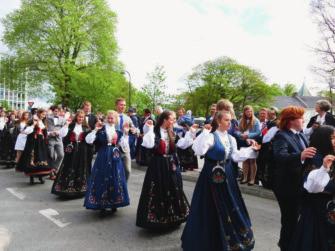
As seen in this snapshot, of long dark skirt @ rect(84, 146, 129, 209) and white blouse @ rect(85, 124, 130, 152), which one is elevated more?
white blouse @ rect(85, 124, 130, 152)

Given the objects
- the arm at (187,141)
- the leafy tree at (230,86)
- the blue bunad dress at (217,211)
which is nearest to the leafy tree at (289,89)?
the leafy tree at (230,86)

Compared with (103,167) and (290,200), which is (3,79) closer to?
(103,167)

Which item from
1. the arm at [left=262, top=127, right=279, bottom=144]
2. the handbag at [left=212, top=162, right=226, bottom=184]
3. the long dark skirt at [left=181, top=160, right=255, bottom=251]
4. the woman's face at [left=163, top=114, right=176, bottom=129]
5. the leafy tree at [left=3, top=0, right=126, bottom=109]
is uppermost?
the leafy tree at [left=3, top=0, right=126, bottom=109]

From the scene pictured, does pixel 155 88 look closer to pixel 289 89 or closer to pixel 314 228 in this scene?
pixel 314 228

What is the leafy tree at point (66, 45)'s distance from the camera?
95.7ft

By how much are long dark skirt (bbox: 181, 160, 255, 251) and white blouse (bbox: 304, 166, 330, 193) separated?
1.06 metres

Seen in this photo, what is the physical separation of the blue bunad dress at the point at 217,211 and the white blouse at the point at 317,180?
1069 millimetres

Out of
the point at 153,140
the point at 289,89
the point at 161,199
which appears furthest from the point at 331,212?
the point at 289,89

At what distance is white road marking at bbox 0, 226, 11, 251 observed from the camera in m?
4.73

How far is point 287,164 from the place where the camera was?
159 inches

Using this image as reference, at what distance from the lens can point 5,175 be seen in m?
11.0

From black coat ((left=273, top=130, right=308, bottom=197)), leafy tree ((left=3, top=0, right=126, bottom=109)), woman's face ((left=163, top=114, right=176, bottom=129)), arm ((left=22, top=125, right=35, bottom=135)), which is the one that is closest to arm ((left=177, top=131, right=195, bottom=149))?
woman's face ((left=163, top=114, right=176, bottom=129))

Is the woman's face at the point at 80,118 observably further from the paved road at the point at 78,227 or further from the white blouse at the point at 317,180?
Result: the white blouse at the point at 317,180

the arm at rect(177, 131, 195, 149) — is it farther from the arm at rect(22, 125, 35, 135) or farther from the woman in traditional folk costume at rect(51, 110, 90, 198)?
the arm at rect(22, 125, 35, 135)
